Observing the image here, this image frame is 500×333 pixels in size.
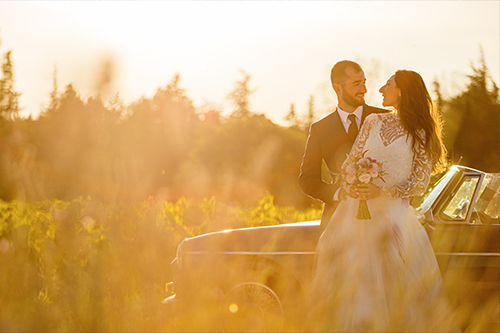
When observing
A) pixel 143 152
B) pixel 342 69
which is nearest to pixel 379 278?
pixel 342 69

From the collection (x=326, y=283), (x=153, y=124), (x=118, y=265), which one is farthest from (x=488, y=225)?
(x=153, y=124)

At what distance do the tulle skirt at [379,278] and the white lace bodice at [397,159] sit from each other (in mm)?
124

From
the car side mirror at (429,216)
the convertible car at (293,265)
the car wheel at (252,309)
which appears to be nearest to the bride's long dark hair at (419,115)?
the car side mirror at (429,216)

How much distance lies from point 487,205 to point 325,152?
142cm

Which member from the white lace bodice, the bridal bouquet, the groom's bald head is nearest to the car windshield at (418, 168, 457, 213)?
the white lace bodice

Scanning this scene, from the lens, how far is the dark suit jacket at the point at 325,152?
3.95 metres

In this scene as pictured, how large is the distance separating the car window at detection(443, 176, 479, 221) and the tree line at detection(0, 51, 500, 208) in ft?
54.0

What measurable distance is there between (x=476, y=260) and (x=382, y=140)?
135 centimetres

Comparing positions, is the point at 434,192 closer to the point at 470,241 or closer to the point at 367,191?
the point at 470,241

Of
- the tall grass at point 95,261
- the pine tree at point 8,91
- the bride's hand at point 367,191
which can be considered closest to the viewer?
the bride's hand at point 367,191

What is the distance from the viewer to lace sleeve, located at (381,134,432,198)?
3471mm

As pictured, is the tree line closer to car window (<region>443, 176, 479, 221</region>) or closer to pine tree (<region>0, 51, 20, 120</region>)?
pine tree (<region>0, 51, 20, 120</region>)

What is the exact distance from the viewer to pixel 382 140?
3.48 m

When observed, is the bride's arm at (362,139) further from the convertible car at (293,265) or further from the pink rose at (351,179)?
the convertible car at (293,265)
